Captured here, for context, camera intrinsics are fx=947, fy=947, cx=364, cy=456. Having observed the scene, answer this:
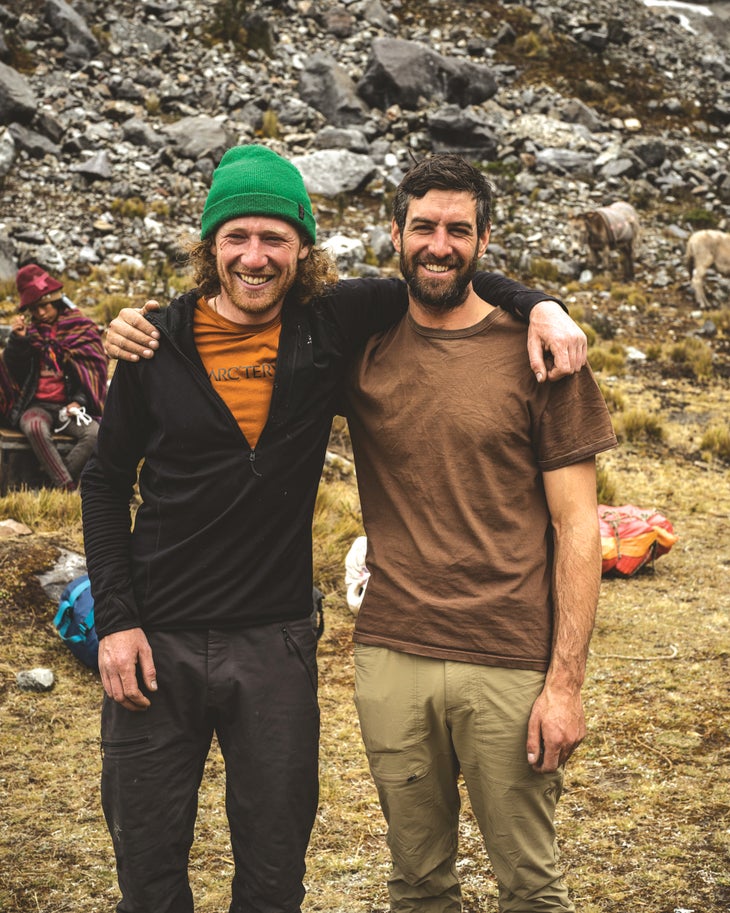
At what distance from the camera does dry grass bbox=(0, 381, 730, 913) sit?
3.32 m

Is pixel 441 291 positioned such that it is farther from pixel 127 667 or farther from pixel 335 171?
pixel 335 171

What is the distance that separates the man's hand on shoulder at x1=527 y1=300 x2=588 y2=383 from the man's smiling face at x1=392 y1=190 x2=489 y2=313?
22 cm

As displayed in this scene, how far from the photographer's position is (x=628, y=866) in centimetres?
340

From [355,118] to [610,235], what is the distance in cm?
707

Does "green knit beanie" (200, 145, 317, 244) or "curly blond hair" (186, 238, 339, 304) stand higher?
"green knit beanie" (200, 145, 317, 244)

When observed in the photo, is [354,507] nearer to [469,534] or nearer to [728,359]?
[469,534]

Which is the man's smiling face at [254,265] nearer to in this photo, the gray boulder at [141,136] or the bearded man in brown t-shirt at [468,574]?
the bearded man in brown t-shirt at [468,574]

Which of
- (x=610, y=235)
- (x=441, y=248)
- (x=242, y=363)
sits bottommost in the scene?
(x=242, y=363)

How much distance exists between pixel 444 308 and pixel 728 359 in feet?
39.5

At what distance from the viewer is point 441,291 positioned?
7.91 feet

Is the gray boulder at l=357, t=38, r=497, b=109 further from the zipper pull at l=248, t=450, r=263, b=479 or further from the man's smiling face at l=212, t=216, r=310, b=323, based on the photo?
the zipper pull at l=248, t=450, r=263, b=479


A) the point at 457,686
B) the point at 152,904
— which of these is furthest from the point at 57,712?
the point at 457,686

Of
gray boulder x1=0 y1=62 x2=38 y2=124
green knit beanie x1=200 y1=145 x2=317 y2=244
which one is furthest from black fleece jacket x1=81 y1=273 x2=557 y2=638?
gray boulder x1=0 y1=62 x2=38 y2=124

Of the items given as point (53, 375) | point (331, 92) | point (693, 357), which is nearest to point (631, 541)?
point (53, 375)
